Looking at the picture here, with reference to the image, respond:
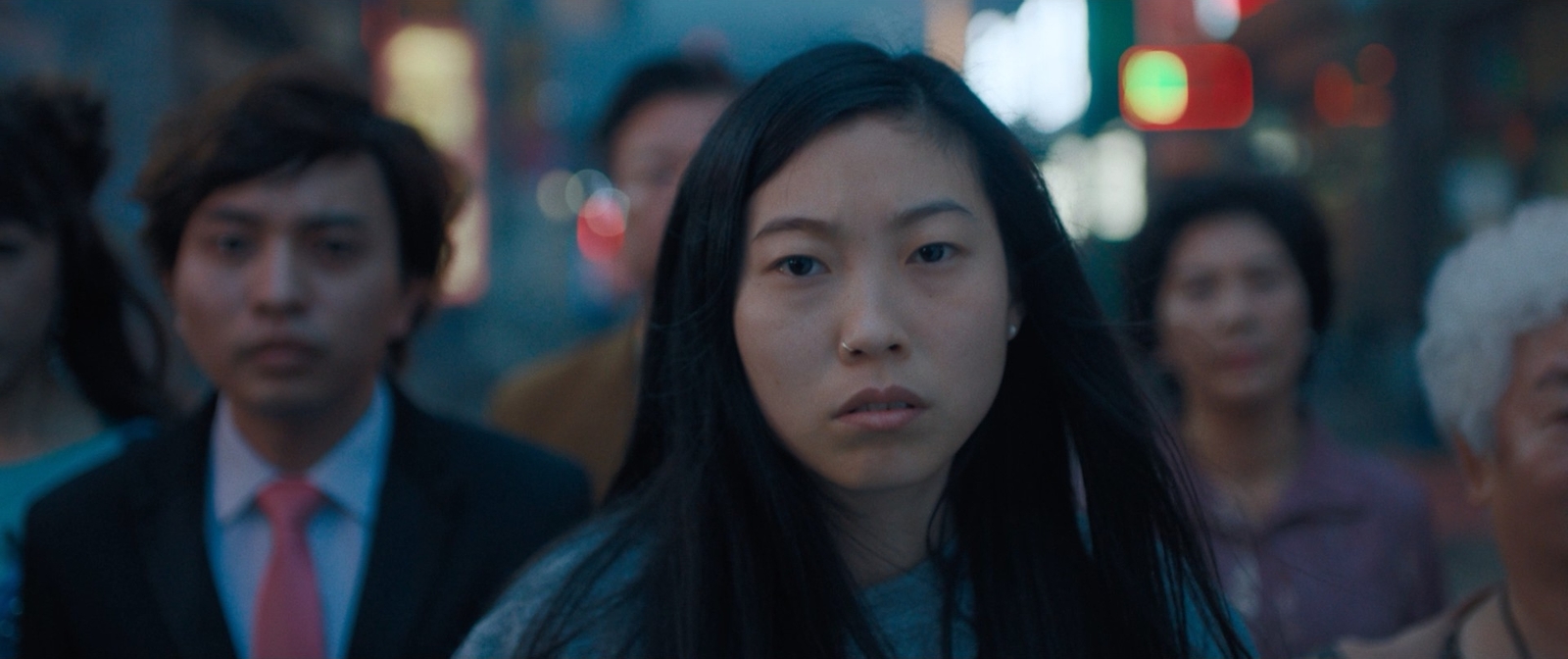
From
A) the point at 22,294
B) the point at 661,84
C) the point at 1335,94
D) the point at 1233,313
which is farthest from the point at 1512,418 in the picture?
the point at 1335,94

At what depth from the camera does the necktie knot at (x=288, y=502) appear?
2277mm

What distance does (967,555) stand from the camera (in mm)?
1764

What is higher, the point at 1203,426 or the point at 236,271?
the point at 236,271

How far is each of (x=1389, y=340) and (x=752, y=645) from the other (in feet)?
43.3

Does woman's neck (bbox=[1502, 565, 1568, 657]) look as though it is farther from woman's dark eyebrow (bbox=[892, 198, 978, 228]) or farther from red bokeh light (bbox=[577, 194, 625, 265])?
red bokeh light (bbox=[577, 194, 625, 265])

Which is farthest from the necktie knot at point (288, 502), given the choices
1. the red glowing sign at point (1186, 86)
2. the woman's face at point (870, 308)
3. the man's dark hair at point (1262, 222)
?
the red glowing sign at point (1186, 86)

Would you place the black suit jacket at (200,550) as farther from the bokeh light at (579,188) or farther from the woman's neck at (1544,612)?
the bokeh light at (579,188)

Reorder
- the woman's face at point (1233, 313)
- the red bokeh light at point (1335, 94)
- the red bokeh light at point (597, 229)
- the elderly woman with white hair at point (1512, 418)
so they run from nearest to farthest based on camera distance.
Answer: the elderly woman with white hair at point (1512, 418)
the woman's face at point (1233, 313)
the red bokeh light at point (1335, 94)
the red bokeh light at point (597, 229)

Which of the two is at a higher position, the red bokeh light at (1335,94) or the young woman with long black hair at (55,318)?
the red bokeh light at (1335,94)

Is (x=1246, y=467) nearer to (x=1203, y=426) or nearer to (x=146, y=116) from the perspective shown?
(x=1203, y=426)

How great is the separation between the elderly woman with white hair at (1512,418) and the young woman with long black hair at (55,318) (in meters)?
2.65

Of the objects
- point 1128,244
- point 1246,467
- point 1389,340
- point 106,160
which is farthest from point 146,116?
point 1389,340

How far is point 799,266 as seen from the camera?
1595mm

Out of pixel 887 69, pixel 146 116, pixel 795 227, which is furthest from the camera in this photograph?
pixel 146 116
